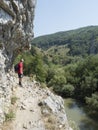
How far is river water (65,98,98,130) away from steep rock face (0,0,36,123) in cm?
3723

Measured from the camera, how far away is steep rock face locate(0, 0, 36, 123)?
15.4 m

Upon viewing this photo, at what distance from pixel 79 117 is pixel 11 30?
46.8 meters

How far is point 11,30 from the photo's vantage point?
16.4 metres

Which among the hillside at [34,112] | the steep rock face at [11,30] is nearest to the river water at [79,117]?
the hillside at [34,112]

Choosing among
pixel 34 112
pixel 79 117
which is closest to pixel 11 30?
pixel 34 112

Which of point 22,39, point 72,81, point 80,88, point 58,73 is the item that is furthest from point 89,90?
point 22,39

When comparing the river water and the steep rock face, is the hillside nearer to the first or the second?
the steep rock face

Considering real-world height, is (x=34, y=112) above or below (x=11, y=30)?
below

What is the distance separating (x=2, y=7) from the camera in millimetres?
15234

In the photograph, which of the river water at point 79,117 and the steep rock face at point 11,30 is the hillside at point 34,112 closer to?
the steep rock face at point 11,30

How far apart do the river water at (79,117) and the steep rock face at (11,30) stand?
122 feet

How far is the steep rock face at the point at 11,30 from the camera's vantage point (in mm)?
15433

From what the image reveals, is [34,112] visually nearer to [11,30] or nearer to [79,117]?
[11,30]

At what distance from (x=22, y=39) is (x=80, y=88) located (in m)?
68.9
